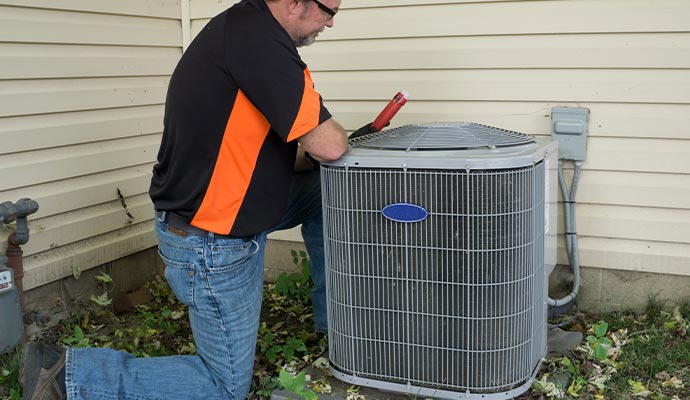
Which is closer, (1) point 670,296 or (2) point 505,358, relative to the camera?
(2) point 505,358

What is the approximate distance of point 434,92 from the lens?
3.68m

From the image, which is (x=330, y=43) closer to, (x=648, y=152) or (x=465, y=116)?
(x=465, y=116)

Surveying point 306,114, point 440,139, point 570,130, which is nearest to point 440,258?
point 440,139

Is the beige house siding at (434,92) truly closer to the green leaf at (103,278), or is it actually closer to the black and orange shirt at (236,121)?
the green leaf at (103,278)

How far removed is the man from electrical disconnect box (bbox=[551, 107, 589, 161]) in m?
1.40

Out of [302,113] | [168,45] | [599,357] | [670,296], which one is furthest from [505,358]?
[168,45]

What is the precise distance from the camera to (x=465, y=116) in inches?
144

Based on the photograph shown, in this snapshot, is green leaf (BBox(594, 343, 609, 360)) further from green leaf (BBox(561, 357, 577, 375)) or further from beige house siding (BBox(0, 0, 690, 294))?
beige house siding (BBox(0, 0, 690, 294))

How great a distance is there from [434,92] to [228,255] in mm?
1618

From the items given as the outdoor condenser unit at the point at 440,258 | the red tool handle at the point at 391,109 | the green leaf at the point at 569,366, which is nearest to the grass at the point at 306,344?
the green leaf at the point at 569,366

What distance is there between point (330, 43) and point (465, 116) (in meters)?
0.86

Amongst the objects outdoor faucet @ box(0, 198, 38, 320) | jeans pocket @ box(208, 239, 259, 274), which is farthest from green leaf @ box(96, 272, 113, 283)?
jeans pocket @ box(208, 239, 259, 274)

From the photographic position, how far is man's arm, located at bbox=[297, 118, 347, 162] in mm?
2463

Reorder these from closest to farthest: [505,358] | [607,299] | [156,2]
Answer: [505,358]
[607,299]
[156,2]
